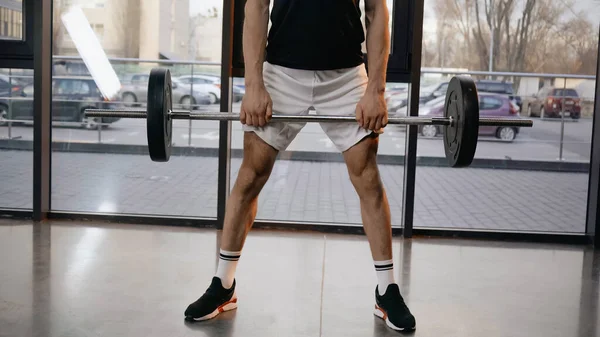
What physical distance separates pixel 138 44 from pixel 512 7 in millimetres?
1825

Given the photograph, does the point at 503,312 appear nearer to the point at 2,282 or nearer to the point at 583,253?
the point at 583,253

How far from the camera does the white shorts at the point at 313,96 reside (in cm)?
229

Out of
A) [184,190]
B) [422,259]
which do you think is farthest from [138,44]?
[422,259]

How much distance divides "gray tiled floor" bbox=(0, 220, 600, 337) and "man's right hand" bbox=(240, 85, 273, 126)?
61 centimetres

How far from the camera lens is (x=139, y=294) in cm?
250

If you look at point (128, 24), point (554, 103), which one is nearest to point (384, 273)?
point (554, 103)

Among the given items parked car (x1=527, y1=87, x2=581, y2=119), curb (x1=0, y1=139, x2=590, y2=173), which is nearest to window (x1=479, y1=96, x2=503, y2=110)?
parked car (x1=527, y1=87, x2=581, y2=119)

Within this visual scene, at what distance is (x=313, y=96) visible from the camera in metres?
2.30

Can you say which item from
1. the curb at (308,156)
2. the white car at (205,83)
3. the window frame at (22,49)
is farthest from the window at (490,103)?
the window frame at (22,49)

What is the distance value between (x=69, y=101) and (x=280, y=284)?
1707mm

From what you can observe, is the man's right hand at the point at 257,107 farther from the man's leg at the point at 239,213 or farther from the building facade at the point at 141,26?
the building facade at the point at 141,26

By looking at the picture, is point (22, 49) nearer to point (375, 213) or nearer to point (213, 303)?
point (213, 303)

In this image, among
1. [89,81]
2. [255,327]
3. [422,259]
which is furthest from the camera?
[89,81]

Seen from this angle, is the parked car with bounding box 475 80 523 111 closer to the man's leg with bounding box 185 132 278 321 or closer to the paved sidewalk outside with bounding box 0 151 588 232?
the paved sidewalk outside with bounding box 0 151 588 232
